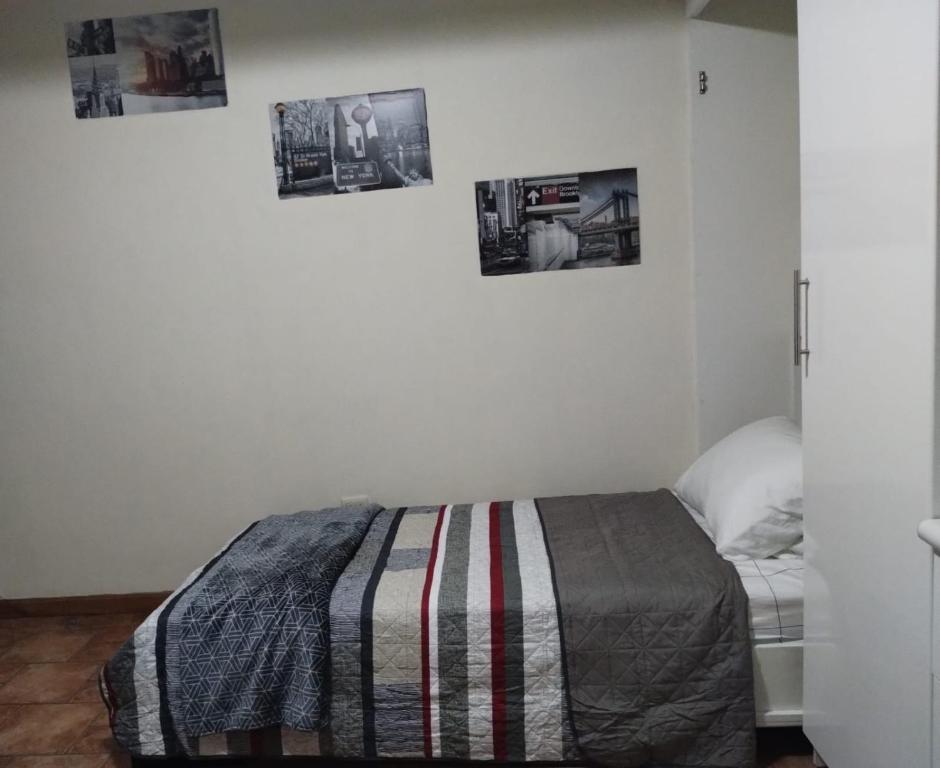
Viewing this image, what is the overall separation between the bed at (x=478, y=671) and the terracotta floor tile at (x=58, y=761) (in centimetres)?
26

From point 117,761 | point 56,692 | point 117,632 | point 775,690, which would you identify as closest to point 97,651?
point 117,632

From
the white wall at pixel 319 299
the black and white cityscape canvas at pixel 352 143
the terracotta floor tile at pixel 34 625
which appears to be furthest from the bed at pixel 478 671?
the black and white cityscape canvas at pixel 352 143

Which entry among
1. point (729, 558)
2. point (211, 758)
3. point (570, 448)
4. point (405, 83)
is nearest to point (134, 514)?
point (211, 758)

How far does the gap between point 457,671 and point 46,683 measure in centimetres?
172

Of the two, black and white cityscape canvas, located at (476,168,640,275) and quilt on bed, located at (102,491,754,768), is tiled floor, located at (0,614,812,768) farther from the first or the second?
black and white cityscape canvas, located at (476,168,640,275)

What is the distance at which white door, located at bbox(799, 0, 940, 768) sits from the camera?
52.4 inches

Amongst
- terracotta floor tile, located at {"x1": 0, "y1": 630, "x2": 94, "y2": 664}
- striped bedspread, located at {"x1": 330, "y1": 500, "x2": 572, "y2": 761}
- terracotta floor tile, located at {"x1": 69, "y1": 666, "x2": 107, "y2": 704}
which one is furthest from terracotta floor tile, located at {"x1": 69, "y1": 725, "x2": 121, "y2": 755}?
striped bedspread, located at {"x1": 330, "y1": 500, "x2": 572, "y2": 761}

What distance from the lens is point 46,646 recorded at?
117 inches

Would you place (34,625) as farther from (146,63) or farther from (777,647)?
(777,647)

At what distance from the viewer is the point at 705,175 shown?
2807mm

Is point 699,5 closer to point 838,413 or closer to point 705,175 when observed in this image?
point 705,175

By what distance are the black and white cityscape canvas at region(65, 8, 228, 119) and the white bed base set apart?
2.79m

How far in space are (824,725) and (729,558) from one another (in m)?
0.50

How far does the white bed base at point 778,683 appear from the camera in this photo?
2.02 meters
